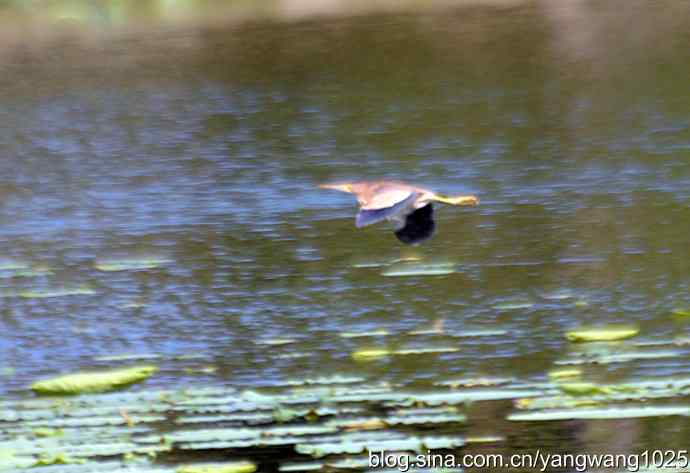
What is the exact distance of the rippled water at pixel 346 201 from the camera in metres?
5.85

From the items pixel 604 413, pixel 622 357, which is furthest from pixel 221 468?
pixel 622 357

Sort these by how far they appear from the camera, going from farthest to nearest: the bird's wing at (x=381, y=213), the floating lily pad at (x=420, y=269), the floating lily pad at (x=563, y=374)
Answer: the floating lily pad at (x=420, y=269) → the bird's wing at (x=381, y=213) → the floating lily pad at (x=563, y=374)

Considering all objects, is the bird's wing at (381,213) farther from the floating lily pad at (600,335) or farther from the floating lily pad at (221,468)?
the floating lily pad at (221,468)

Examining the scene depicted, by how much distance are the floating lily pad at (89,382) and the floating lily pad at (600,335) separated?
161 cm

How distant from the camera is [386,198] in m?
5.60

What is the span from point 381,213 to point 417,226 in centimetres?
38

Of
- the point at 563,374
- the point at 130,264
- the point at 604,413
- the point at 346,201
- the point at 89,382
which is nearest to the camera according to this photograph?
the point at 604,413

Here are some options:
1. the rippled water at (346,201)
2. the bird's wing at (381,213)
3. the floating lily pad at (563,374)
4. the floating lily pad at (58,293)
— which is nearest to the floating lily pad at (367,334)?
the rippled water at (346,201)

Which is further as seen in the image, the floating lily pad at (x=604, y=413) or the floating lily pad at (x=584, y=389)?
the floating lily pad at (x=584, y=389)

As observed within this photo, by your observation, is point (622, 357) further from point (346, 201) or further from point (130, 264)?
point (346, 201)

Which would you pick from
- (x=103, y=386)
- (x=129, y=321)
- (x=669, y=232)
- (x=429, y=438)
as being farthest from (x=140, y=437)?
(x=669, y=232)

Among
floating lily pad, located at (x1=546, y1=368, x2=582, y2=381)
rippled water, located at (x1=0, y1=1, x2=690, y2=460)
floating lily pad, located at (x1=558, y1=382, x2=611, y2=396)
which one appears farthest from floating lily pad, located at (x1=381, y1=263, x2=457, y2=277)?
floating lily pad, located at (x1=558, y1=382, x2=611, y2=396)

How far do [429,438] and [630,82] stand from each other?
6.61 metres

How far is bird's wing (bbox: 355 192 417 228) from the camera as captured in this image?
5484mm
